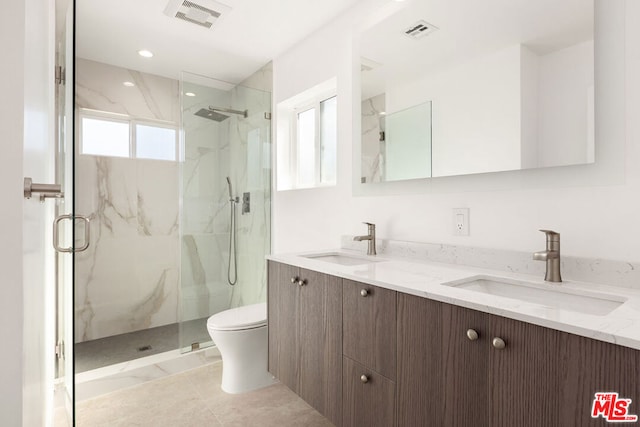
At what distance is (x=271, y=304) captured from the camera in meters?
1.83

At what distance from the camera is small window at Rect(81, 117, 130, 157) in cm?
291

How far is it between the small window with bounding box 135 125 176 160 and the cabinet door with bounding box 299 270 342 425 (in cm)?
234

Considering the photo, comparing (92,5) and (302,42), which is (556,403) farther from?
(92,5)

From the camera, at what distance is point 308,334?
1557 millimetres

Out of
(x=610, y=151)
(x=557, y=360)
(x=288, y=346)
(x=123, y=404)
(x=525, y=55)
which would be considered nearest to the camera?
(x=557, y=360)

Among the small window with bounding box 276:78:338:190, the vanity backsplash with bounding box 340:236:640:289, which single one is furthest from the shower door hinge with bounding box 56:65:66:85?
the vanity backsplash with bounding box 340:236:640:289

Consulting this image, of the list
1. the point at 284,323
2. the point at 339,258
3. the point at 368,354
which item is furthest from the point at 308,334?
the point at 339,258

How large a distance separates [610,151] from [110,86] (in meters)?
3.50

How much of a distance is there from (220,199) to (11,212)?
2.03 metres

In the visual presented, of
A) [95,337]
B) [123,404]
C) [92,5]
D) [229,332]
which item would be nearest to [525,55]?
[229,332]

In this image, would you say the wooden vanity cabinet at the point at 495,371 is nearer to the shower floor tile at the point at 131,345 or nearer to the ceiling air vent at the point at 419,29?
the ceiling air vent at the point at 419,29

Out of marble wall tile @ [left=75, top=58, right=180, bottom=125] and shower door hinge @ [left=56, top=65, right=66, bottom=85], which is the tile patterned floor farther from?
marble wall tile @ [left=75, top=58, right=180, bottom=125]

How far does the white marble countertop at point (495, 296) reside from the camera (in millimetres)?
733

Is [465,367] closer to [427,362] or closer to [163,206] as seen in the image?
[427,362]
